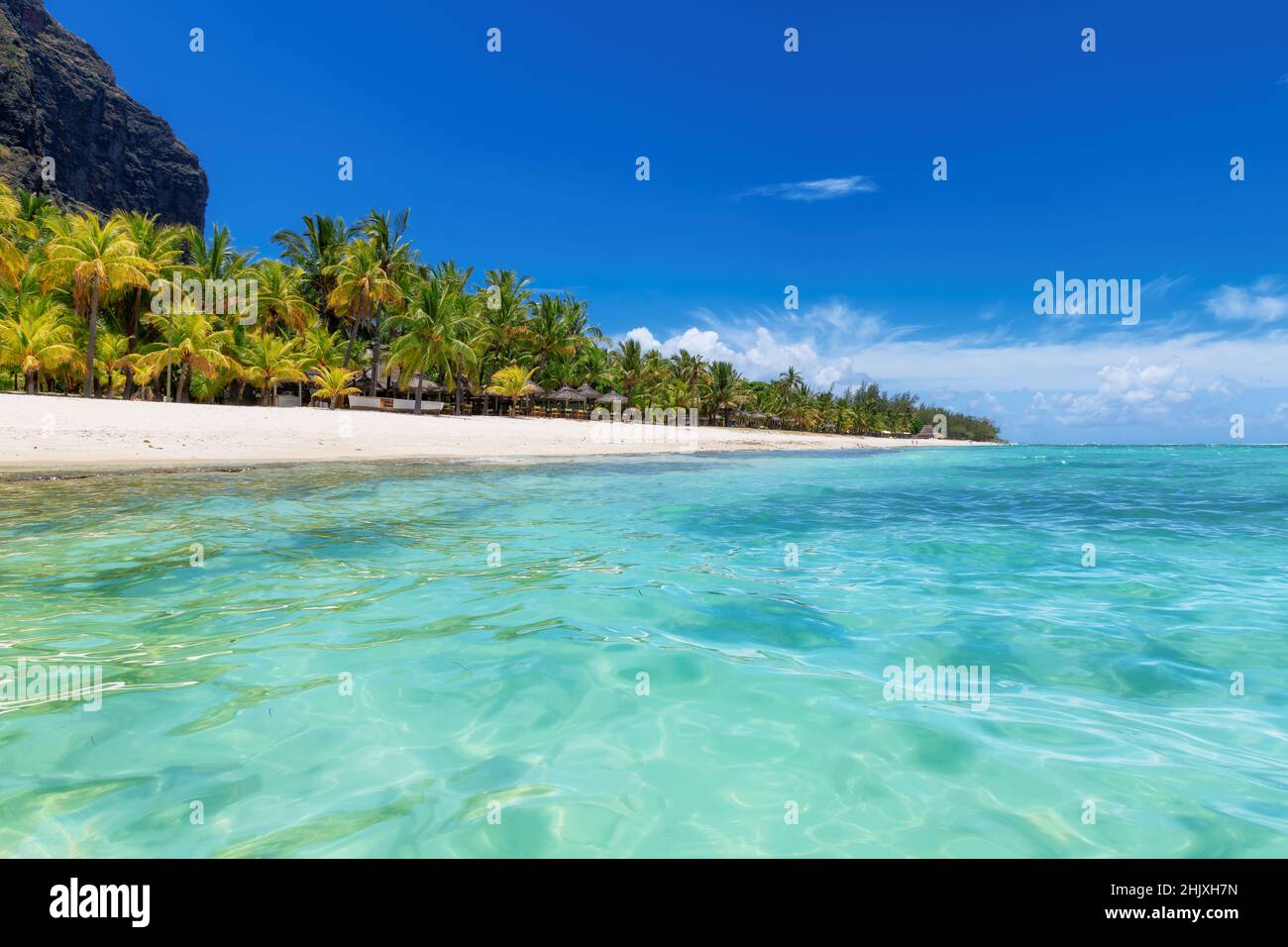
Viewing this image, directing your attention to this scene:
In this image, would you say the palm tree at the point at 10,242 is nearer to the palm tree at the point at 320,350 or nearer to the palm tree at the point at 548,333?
the palm tree at the point at 320,350

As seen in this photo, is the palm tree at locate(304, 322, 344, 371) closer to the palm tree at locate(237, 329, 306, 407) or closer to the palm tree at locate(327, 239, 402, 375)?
the palm tree at locate(327, 239, 402, 375)

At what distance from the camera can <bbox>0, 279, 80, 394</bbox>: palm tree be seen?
3256cm

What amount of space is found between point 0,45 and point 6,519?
112 metres

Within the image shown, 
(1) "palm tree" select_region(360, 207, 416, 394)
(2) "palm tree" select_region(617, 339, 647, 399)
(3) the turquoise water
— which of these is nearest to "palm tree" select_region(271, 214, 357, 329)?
(1) "palm tree" select_region(360, 207, 416, 394)

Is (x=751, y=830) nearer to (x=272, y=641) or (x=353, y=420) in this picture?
(x=272, y=641)

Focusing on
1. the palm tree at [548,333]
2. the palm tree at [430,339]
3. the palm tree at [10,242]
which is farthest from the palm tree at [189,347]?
the palm tree at [548,333]

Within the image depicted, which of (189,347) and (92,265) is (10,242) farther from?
(189,347)

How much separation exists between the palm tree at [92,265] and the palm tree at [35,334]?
4.41 ft

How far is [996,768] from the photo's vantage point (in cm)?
318

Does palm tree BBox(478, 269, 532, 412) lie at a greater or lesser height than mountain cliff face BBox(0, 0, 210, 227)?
lesser

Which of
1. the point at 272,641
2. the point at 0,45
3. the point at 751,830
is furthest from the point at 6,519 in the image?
the point at 0,45

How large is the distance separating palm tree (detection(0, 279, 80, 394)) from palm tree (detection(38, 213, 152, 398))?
1345 millimetres

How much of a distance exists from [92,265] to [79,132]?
96285 millimetres

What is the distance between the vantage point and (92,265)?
31.8 meters
